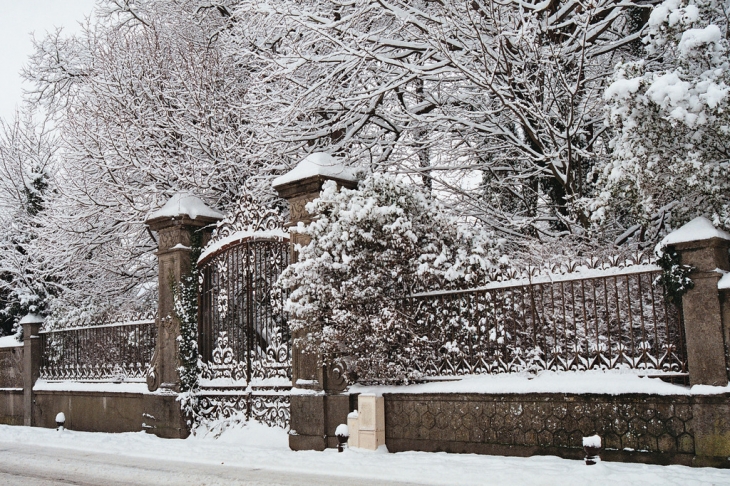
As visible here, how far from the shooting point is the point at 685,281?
694 centimetres

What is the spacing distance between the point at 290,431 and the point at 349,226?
123 inches

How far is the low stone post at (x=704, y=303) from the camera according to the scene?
21.9ft

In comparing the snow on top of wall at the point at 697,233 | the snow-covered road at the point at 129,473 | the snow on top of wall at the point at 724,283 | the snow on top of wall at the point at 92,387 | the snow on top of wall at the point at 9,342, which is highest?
→ the snow on top of wall at the point at 697,233

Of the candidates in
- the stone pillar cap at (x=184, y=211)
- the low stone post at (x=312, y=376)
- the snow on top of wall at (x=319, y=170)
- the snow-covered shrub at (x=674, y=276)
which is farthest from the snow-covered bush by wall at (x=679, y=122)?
the stone pillar cap at (x=184, y=211)

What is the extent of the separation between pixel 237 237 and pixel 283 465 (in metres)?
4.02

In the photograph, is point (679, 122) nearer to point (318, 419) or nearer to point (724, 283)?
point (724, 283)

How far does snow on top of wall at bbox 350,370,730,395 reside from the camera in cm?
685

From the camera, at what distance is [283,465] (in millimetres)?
8406

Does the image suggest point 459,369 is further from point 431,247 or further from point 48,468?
point 48,468

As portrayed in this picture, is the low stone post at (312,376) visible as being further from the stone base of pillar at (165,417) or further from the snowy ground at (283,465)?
the stone base of pillar at (165,417)

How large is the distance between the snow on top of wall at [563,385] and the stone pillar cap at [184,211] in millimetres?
5096

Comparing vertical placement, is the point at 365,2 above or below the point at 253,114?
above

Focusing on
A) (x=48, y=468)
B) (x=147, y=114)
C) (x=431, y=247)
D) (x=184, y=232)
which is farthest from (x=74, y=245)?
(x=431, y=247)

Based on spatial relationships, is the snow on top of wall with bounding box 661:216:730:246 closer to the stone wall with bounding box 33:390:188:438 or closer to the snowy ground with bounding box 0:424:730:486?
the snowy ground with bounding box 0:424:730:486
